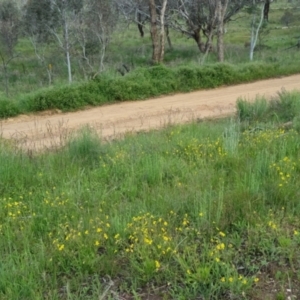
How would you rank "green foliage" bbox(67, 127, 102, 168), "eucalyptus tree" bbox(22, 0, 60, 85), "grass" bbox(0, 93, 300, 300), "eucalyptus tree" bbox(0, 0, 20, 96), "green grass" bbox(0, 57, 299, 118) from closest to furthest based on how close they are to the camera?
"grass" bbox(0, 93, 300, 300) → "green foliage" bbox(67, 127, 102, 168) → "green grass" bbox(0, 57, 299, 118) → "eucalyptus tree" bbox(0, 0, 20, 96) → "eucalyptus tree" bbox(22, 0, 60, 85)

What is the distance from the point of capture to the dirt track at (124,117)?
28.8 feet

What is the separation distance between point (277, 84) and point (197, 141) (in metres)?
7.80

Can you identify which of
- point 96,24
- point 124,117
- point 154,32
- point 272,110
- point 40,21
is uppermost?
point 40,21

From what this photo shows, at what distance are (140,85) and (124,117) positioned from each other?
7.79 feet

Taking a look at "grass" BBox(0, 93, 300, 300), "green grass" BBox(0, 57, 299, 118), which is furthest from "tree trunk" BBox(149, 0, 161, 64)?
"grass" BBox(0, 93, 300, 300)

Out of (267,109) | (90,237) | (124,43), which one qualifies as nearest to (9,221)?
(90,237)

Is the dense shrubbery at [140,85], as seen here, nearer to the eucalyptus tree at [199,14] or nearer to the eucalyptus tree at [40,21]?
the eucalyptus tree at [199,14]

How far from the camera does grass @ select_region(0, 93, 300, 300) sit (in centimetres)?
377

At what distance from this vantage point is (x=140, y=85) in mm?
12445

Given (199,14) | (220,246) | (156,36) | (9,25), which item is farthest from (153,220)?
(9,25)

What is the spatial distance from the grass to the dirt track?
1676mm

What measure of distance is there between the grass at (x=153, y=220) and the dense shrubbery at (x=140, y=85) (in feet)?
14.5

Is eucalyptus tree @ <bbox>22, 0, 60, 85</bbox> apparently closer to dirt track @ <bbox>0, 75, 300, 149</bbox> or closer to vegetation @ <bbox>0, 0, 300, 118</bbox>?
vegetation @ <bbox>0, 0, 300, 118</bbox>

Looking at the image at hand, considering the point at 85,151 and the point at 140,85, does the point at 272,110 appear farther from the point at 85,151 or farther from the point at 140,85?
the point at 140,85
